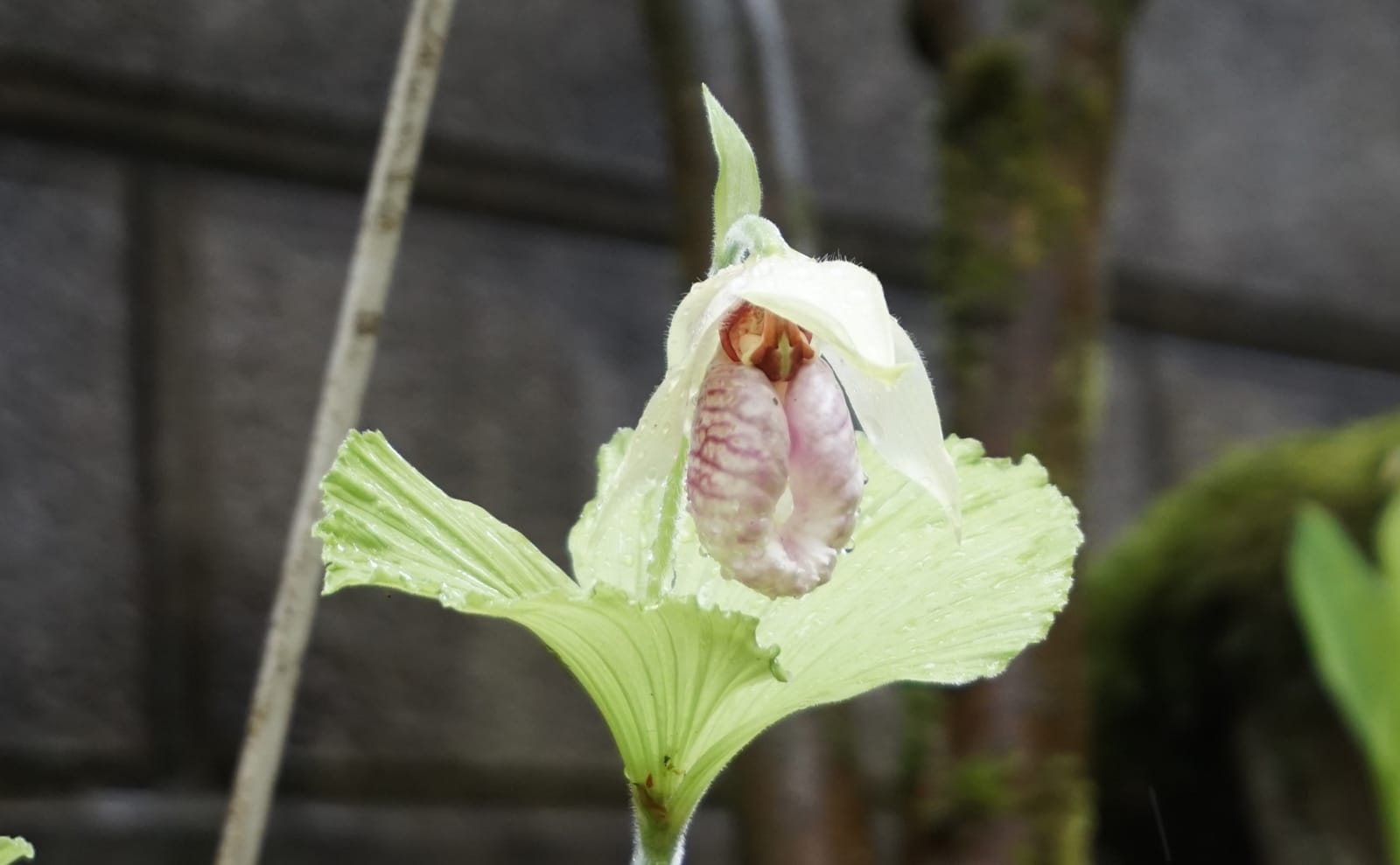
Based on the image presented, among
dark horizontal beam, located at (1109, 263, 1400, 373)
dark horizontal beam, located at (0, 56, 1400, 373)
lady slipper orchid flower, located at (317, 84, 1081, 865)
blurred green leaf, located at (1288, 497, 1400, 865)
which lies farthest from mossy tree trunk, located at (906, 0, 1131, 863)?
dark horizontal beam, located at (1109, 263, 1400, 373)

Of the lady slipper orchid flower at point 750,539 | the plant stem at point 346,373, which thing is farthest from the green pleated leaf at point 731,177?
the plant stem at point 346,373

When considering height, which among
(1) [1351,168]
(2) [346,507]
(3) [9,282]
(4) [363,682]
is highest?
(1) [1351,168]

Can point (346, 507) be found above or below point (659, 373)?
below

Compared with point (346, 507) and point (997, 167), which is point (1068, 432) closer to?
point (997, 167)

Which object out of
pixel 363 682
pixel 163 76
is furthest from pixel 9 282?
pixel 363 682

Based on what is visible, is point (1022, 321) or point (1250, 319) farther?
point (1250, 319)

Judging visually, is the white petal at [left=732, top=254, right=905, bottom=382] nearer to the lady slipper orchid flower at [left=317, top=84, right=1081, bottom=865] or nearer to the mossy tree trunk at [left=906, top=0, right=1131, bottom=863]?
the lady slipper orchid flower at [left=317, top=84, right=1081, bottom=865]

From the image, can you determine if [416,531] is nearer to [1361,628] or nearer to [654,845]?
[654,845]

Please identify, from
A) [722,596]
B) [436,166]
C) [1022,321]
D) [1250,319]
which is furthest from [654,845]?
[1250,319]
